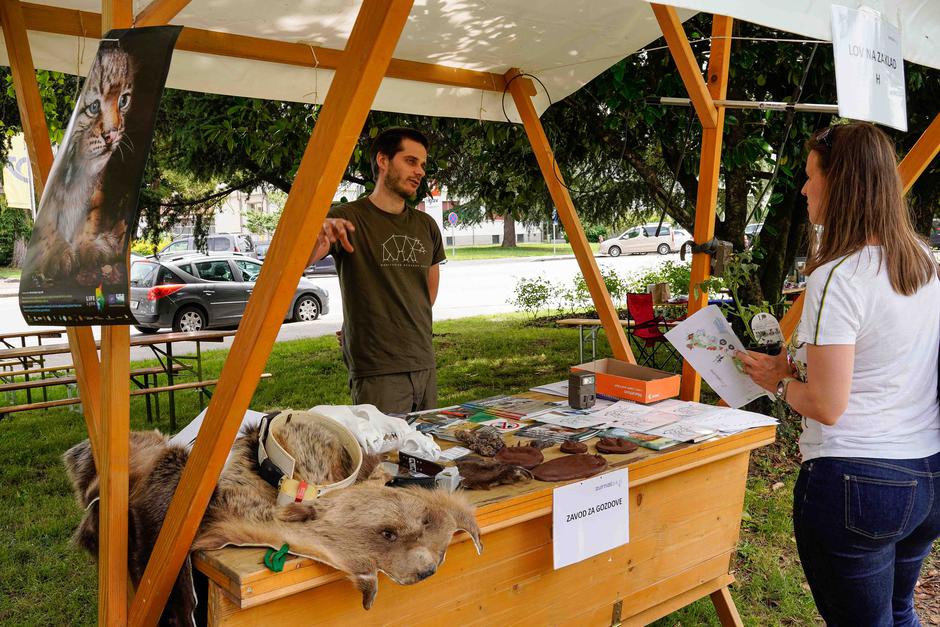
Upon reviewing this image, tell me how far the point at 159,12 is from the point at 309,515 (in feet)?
4.68

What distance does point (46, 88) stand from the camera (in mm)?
6129

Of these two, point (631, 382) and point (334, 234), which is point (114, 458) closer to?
point (334, 234)

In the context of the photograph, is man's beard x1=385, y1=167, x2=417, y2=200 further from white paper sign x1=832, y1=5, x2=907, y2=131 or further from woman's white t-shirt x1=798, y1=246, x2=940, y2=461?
woman's white t-shirt x1=798, y1=246, x2=940, y2=461

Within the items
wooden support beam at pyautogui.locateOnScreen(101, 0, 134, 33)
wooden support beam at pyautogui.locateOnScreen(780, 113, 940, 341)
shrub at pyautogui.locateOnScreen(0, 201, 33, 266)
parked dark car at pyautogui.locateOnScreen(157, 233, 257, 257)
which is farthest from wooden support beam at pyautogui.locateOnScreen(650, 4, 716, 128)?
shrub at pyautogui.locateOnScreen(0, 201, 33, 266)

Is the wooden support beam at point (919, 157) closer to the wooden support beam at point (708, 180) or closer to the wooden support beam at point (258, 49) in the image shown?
the wooden support beam at point (708, 180)

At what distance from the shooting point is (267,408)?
3.58 m

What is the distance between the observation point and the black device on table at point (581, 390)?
297 cm

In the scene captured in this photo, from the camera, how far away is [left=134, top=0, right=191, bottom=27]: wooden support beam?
201 cm

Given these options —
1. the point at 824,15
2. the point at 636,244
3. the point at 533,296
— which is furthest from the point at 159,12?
the point at 636,244

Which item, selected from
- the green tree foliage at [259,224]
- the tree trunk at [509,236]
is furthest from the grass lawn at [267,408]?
the tree trunk at [509,236]

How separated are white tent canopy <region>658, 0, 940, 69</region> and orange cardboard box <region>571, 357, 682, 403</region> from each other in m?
1.49

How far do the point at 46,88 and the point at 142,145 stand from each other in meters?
5.59

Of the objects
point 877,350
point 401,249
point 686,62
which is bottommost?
point 877,350

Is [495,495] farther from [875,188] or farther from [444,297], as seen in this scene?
[444,297]
